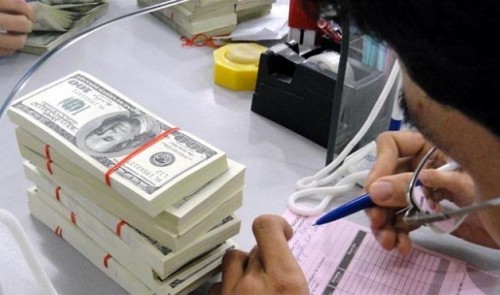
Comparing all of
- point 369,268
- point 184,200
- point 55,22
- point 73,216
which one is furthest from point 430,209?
point 55,22

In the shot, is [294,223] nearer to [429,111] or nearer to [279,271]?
[279,271]

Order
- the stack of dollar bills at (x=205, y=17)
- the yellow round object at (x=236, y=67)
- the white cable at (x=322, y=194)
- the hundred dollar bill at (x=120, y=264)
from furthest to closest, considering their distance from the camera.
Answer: the stack of dollar bills at (x=205, y=17), the yellow round object at (x=236, y=67), the white cable at (x=322, y=194), the hundred dollar bill at (x=120, y=264)

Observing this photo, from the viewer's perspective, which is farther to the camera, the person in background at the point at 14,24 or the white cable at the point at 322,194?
the person in background at the point at 14,24

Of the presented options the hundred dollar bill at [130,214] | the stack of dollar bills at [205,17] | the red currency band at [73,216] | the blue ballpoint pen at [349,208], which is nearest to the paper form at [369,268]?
the blue ballpoint pen at [349,208]

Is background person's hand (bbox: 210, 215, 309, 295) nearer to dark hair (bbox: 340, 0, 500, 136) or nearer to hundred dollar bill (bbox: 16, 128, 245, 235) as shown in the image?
hundred dollar bill (bbox: 16, 128, 245, 235)

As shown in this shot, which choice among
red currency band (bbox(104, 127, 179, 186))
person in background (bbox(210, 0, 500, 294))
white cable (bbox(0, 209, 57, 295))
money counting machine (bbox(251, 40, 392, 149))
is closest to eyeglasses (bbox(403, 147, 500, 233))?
person in background (bbox(210, 0, 500, 294))

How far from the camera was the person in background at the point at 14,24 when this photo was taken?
1112mm

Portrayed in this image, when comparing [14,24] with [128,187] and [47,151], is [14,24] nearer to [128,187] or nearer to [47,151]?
[47,151]

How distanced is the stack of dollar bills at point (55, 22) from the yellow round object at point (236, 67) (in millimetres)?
258

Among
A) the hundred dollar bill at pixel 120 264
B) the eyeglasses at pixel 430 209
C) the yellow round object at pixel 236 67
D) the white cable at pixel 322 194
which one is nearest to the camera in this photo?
the eyeglasses at pixel 430 209

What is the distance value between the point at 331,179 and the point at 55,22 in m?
0.57

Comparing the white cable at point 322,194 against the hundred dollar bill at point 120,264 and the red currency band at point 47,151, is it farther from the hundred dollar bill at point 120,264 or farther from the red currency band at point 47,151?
the red currency band at point 47,151

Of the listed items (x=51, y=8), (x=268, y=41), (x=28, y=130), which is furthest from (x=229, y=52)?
(x=28, y=130)

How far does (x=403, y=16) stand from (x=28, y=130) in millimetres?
491
